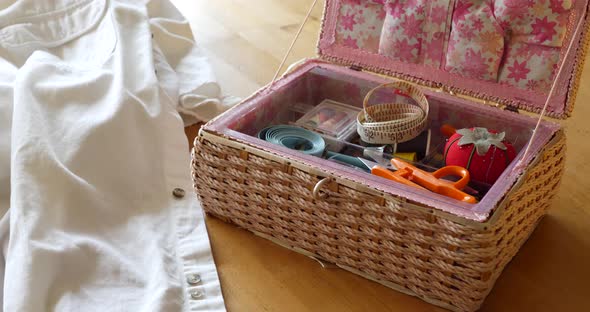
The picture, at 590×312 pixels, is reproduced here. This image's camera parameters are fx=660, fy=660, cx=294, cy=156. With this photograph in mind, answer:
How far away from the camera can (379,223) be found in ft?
2.68

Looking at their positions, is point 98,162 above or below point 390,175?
below

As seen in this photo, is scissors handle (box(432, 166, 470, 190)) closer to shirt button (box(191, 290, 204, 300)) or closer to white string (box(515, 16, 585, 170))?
white string (box(515, 16, 585, 170))

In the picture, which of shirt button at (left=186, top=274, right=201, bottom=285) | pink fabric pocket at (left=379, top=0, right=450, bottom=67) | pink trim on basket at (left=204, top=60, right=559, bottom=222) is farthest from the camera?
pink fabric pocket at (left=379, top=0, right=450, bottom=67)

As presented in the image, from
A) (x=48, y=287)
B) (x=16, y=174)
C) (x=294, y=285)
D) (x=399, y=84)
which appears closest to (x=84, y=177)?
(x=16, y=174)

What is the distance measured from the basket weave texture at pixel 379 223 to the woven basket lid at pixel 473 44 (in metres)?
0.10

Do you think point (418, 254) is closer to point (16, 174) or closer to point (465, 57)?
point (465, 57)

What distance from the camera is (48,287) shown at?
2.69 feet

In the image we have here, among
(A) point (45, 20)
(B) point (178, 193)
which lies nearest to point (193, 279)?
(B) point (178, 193)

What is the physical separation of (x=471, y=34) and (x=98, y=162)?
59 centimetres

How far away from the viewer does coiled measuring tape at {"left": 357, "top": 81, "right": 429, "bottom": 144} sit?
3.12ft

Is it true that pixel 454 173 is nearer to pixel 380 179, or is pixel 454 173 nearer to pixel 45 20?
pixel 380 179

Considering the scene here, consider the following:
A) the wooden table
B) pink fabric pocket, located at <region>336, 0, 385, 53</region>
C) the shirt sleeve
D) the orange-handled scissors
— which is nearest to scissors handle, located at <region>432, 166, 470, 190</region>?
the orange-handled scissors

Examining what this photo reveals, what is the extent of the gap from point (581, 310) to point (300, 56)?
849 millimetres

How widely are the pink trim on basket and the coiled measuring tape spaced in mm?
34
